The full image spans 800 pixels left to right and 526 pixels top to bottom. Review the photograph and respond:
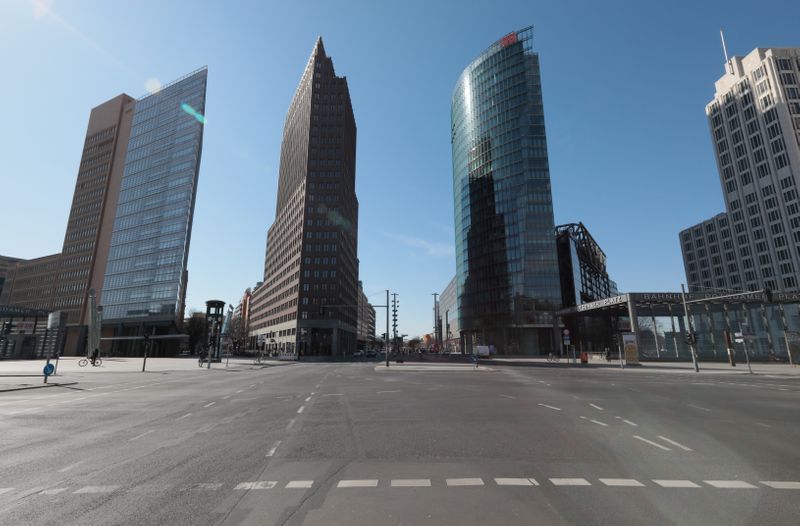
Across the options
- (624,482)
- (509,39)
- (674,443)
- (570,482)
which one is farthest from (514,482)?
(509,39)

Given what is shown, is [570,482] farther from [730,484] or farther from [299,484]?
[299,484]

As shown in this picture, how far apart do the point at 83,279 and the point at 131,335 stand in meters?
28.6

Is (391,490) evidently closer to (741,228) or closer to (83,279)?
(83,279)

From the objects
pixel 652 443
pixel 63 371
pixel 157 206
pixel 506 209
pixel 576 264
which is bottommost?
pixel 652 443

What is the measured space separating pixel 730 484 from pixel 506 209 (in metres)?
96.1

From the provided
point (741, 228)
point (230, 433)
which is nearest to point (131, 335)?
point (230, 433)

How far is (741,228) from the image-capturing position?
356ft

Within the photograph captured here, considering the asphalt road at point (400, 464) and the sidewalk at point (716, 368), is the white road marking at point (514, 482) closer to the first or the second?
the asphalt road at point (400, 464)

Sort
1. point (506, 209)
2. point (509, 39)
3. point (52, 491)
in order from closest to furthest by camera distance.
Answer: point (52, 491), point (506, 209), point (509, 39)

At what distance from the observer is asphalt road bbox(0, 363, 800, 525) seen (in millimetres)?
4812

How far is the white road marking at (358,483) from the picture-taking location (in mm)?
5723

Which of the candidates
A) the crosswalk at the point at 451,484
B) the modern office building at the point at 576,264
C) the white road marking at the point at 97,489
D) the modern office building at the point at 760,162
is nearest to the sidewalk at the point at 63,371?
the white road marking at the point at 97,489

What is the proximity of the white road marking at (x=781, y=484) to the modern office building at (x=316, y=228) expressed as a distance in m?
78.4

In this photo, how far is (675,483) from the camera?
233 inches
